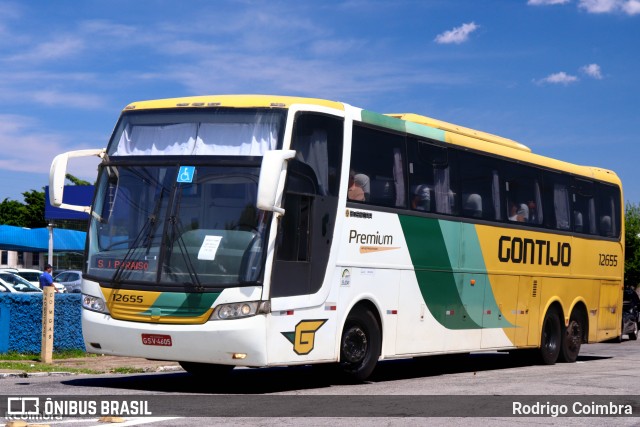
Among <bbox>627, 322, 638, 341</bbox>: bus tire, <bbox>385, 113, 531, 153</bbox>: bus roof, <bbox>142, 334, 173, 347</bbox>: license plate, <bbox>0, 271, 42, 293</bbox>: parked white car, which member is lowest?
<bbox>627, 322, 638, 341</bbox>: bus tire

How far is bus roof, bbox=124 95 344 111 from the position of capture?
13.3 m

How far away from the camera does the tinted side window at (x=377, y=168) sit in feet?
47.2

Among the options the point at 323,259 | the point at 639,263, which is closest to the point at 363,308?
the point at 323,259

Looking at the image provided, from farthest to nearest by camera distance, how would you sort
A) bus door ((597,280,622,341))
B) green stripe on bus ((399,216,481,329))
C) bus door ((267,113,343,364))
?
bus door ((597,280,622,341))
green stripe on bus ((399,216,481,329))
bus door ((267,113,343,364))

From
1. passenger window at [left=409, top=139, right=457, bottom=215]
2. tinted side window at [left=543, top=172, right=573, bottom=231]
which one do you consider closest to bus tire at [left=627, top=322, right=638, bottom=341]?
tinted side window at [left=543, top=172, right=573, bottom=231]

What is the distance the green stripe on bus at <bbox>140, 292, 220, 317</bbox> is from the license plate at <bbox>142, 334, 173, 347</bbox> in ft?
0.86

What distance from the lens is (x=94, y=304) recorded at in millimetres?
13336

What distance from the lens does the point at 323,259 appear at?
44.8 ft

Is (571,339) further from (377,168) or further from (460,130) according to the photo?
(377,168)

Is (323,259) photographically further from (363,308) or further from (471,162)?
(471,162)

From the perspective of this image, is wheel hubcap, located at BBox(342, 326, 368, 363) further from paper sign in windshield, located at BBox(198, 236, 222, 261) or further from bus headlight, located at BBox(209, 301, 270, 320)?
paper sign in windshield, located at BBox(198, 236, 222, 261)

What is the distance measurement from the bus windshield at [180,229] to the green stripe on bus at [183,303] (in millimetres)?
135

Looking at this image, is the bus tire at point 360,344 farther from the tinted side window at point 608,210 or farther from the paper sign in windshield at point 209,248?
the tinted side window at point 608,210

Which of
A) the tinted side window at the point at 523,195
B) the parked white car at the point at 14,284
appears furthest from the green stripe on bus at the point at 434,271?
the parked white car at the point at 14,284
